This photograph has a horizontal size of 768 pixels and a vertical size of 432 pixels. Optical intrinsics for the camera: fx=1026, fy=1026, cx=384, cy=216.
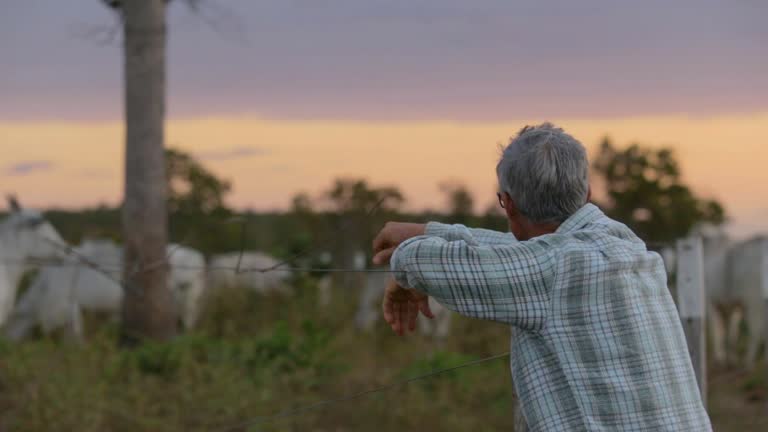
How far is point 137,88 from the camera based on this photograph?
32.1ft

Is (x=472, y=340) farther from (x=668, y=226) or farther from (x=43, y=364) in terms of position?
(x=668, y=226)

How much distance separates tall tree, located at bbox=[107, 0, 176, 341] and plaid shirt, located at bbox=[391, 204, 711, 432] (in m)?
7.83

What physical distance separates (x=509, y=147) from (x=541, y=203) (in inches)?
5.9

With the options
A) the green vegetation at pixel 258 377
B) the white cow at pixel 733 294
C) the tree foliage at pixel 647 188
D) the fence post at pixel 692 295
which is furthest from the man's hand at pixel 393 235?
the tree foliage at pixel 647 188

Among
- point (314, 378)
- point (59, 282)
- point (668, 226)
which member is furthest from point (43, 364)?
point (668, 226)

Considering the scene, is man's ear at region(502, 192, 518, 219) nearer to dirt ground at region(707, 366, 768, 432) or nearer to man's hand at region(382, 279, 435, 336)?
man's hand at region(382, 279, 435, 336)

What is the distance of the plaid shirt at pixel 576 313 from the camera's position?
2.27 m

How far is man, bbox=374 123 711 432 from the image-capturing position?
7.46 feet

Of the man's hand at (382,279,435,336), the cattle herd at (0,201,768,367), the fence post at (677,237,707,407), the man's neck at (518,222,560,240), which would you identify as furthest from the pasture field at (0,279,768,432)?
the man's neck at (518,222,560,240)

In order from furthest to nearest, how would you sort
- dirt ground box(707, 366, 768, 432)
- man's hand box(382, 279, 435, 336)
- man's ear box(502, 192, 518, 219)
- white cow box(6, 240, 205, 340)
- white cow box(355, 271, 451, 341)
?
white cow box(355, 271, 451, 341)
white cow box(6, 240, 205, 340)
dirt ground box(707, 366, 768, 432)
man's hand box(382, 279, 435, 336)
man's ear box(502, 192, 518, 219)

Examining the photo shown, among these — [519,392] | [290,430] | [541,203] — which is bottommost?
[290,430]

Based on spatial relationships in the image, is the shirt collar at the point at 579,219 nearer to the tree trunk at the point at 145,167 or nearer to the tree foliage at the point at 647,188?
the tree trunk at the point at 145,167

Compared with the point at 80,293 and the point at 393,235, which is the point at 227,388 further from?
the point at 80,293

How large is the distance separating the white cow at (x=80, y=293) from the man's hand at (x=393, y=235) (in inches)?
336
